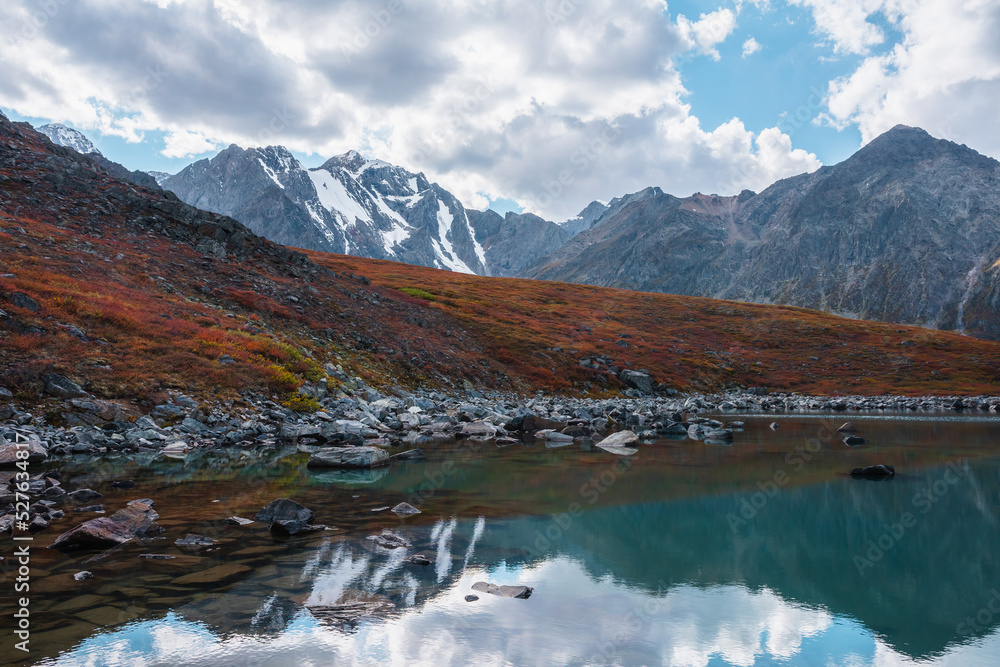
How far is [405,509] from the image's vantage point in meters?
15.6

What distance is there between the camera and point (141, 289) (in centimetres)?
3891

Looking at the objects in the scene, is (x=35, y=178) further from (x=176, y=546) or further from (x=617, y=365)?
(x=617, y=365)

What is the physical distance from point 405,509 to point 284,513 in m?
3.36

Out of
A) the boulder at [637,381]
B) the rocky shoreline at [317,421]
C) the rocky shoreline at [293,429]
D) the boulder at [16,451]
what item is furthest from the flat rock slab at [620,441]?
the boulder at [637,381]

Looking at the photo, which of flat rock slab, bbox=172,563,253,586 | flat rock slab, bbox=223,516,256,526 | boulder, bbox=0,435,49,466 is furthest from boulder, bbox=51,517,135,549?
boulder, bbox=0,435,49,466

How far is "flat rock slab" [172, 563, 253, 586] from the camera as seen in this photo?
964cm

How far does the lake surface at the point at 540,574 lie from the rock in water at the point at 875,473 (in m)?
0.67

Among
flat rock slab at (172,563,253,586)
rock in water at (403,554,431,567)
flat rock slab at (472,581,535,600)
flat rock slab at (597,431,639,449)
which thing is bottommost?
flat rock slab at (597,431,639,449)

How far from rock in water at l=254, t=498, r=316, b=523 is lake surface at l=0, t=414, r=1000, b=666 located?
0.63 m

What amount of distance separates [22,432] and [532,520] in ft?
67.3

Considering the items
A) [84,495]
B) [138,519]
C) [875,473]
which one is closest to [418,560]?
[138,519]

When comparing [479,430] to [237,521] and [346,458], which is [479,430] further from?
[237,521]

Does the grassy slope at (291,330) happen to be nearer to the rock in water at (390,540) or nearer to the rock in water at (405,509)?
the rock in water at (405,509)

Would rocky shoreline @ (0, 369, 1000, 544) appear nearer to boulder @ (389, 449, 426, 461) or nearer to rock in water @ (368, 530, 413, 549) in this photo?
boulder @ (389, 449, 426, 461)
